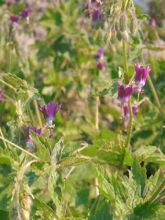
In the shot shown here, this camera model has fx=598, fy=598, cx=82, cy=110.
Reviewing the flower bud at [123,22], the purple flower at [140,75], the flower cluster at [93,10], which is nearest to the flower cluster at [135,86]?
the purple flower at [140,75]

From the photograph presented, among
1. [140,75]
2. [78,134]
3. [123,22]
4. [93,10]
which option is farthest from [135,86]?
[78,134]

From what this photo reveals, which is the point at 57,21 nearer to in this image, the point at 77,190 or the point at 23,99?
the point at 77,190

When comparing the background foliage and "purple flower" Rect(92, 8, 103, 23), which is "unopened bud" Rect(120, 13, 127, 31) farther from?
"purple flower" Rect(92, 8, 103, 23)

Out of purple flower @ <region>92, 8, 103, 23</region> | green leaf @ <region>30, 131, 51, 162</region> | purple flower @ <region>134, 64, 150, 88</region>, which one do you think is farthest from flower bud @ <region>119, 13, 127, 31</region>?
purple flower @ <region>92, 8, 103, 23</region>

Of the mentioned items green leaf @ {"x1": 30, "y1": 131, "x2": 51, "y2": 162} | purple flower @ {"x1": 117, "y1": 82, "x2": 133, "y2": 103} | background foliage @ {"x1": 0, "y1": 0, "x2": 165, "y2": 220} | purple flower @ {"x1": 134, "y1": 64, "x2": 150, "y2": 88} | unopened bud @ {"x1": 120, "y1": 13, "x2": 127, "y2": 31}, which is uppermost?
unopened bud @ {"x1": 120, "y1": 13, "x2": 127, "y2": 31}

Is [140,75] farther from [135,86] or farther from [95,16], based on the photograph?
[95,16]

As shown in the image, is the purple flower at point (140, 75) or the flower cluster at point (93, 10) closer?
the purple flower at point (140, 75)

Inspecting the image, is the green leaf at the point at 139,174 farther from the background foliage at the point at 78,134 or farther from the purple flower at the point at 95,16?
the purple flower at the point at 95,16

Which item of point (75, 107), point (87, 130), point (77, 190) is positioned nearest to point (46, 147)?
point (77, 190)
